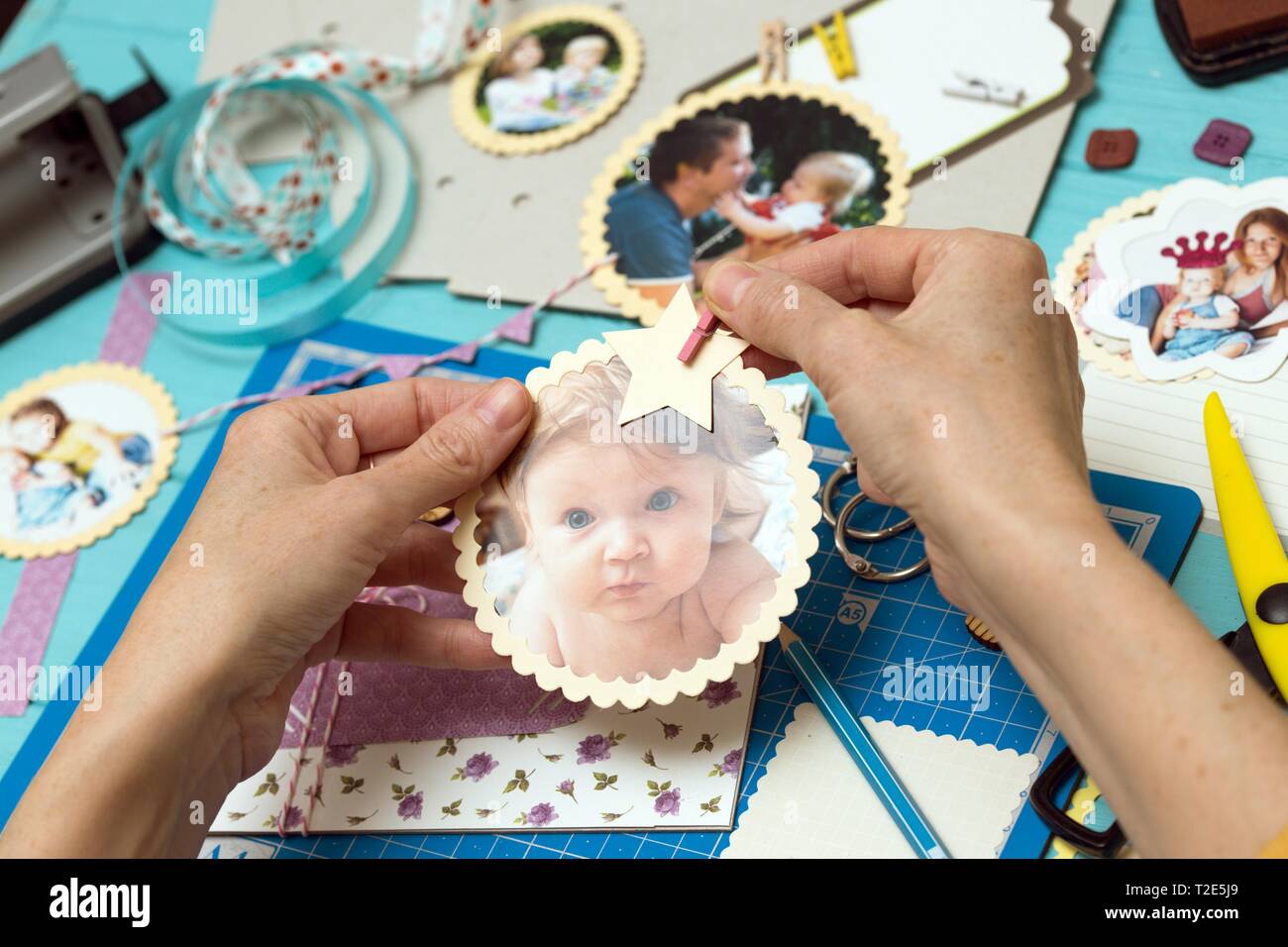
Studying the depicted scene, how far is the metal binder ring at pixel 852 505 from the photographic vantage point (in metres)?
1.31

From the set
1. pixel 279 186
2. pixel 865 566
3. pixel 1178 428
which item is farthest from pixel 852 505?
pixel 279 186

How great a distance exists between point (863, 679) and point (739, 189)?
74 cm

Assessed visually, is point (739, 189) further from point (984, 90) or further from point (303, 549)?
point (303, 549)

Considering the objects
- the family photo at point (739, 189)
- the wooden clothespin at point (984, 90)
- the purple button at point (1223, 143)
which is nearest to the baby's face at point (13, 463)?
the family photo at point (739, 189)

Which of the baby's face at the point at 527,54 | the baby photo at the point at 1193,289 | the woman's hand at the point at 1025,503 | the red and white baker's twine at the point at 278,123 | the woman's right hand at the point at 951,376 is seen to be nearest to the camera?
the woman's hand at the point at 1025,503

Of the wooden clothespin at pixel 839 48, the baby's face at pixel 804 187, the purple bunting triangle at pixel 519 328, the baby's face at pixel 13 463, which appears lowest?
the baby's face at pixel 13 463

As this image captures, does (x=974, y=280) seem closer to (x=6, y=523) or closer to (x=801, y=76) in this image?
(x=801, y=76)

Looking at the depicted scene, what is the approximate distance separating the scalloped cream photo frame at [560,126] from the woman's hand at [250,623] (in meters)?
0.66

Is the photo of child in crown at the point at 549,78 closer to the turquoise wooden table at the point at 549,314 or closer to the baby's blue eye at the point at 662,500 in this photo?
the turquoise wooden table at the point at 549,314

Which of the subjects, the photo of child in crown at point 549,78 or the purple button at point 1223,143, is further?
the photo of child in crown at point 549,78

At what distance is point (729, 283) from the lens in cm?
119

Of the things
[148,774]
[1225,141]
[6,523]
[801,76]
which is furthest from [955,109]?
[6,523]

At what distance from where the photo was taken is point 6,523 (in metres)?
1.60

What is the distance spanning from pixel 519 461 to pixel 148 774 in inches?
18.4
